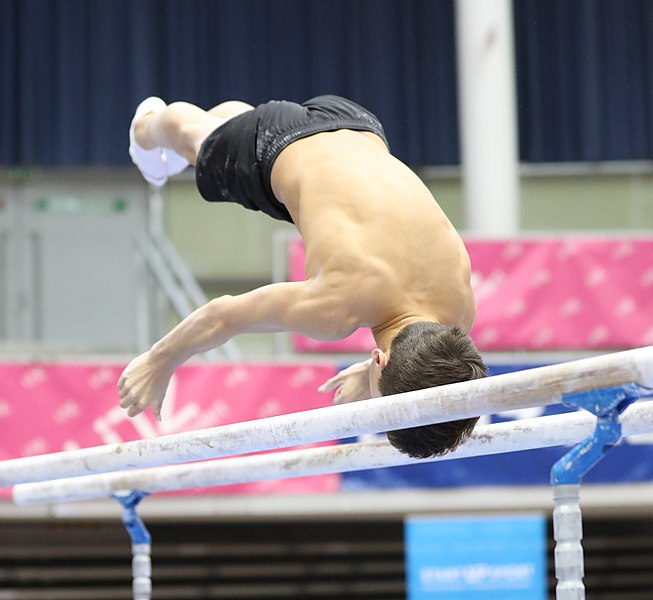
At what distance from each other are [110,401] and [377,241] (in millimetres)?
4769

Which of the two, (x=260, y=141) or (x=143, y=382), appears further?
(x=260, y=141)

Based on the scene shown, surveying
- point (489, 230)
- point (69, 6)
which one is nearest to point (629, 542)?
point (489, 230)

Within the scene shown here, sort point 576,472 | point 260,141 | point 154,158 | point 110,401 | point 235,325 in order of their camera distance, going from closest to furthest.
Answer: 1. point 576,472
2. point 235,325
3. point 260,141
4. point 154,158
5. point 110,401

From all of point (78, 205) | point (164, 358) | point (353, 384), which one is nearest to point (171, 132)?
point (164, 358)

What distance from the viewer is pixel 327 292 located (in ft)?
9.59

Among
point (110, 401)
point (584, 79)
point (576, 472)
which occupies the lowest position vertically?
point (110, 401)

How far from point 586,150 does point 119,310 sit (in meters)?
4.24

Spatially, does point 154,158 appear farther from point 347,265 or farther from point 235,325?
point 347,265

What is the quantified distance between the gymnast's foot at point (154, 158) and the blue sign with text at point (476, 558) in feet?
13.0

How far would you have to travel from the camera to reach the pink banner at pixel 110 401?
24.2ft

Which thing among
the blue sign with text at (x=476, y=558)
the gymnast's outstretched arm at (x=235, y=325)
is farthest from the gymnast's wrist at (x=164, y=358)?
the blue sign with text at (x=476, y=558)

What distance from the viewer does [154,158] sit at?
3990 millimetres

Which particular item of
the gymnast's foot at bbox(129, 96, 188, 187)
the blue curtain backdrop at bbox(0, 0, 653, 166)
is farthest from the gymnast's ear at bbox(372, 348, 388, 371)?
the blue curtain backdrop at bbox(0, 0, 653, 166)

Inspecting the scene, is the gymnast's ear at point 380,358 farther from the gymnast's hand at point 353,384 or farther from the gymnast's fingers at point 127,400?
the gymnast's fingers at point 127,400
